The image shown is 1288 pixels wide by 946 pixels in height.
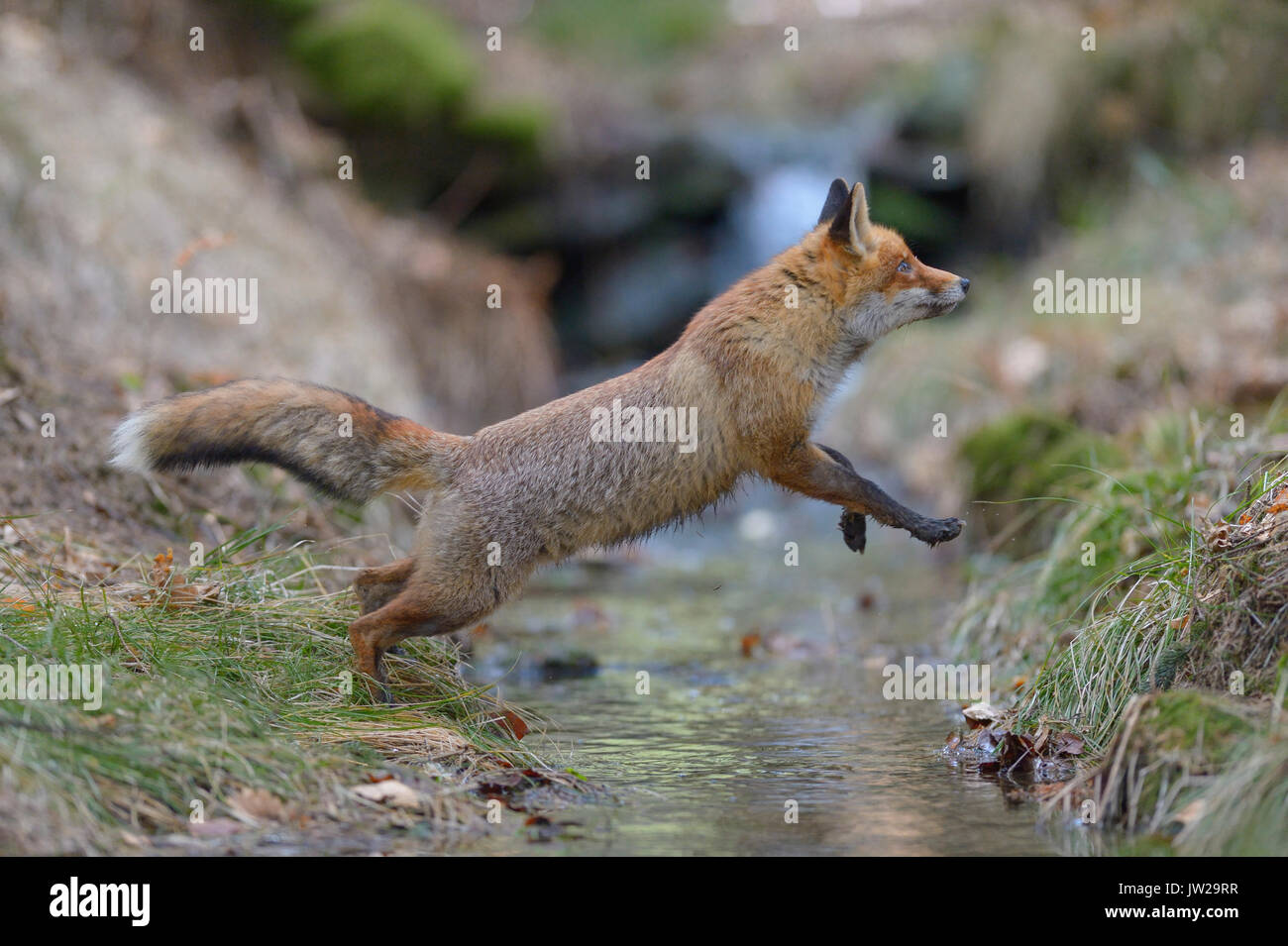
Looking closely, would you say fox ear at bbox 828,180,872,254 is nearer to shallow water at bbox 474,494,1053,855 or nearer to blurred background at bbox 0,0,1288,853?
blurred background at bbox 0,0,1288,853

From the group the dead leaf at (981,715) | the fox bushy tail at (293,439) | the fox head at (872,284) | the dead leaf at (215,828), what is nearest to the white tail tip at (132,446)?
the fox bushy tail at (293,439)

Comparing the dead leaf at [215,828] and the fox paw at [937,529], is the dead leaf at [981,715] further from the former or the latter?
the dead leaf at [215,828]

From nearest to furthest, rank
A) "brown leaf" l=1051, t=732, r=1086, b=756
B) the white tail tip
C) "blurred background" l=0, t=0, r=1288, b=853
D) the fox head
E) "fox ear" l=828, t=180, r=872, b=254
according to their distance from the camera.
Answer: "brown leaf" l=1051, t=732, r=1086, b=756
the white tail tip
"fox ear" l=828, t=180, r=872, b=254
the fox head
"blurred background" l=0, t=0, r=1288, b=853

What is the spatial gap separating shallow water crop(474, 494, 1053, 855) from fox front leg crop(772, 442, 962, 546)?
1.09 m

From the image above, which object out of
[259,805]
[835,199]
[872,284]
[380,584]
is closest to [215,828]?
[259,805]

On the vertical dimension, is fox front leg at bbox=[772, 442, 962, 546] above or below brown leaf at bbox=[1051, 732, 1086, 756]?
above

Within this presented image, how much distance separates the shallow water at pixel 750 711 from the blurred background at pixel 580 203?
196cm

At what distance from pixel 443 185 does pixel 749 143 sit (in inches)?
220

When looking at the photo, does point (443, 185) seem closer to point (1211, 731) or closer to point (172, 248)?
point (172, 248)

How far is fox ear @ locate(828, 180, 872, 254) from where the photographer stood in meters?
6.66

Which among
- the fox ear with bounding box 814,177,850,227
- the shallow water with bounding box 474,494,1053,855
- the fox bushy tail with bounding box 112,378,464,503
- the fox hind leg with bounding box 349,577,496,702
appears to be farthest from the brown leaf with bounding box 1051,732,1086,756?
the fox bushy tail with bounding box 112,378,464,503

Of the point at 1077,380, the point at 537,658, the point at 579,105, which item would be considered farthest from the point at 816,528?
the point at 579,105

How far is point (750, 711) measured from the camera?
279 inches

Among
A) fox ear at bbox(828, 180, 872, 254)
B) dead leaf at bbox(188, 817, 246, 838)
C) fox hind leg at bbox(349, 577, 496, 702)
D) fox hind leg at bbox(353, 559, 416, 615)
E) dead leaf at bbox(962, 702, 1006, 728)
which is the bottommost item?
dead leaf at bbox(188, 817, 246, 838)
